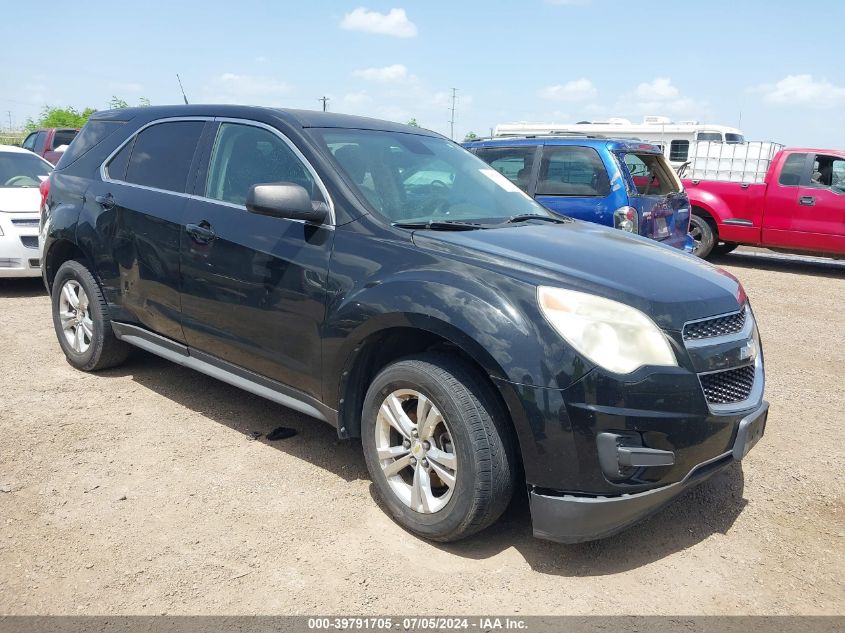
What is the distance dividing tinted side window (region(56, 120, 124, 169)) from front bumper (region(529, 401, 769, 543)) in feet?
12.7

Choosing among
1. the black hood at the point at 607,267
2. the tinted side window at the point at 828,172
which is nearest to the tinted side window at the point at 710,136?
the tinted side window at the point at 828,172

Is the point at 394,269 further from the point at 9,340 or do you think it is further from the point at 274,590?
the point at 9,340

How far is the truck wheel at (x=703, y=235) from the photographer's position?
11391 millimetres

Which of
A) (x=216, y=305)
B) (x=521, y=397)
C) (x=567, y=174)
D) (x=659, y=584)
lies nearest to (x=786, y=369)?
(x=567, y=174)

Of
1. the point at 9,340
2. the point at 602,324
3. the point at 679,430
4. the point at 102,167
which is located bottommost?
the point at 9,340

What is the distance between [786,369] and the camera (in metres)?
5.74

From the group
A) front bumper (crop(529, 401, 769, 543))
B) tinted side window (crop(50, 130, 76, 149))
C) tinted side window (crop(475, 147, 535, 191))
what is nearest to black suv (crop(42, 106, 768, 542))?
front bumper (crop(529, 401, 769, 543))

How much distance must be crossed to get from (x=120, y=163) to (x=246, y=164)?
1320 millimetres

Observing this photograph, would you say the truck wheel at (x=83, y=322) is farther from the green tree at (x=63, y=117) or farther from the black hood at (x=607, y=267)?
the green tree at (x=63, y=117)

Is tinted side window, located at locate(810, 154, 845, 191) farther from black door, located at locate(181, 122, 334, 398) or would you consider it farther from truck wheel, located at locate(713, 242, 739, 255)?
black door, located at locate(181, 122, 334, 398)

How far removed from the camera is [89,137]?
5.04m

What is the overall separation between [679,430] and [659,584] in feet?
2.17

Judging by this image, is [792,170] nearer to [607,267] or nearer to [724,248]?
[724,248]

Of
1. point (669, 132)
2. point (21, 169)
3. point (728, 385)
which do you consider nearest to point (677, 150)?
point (669, 132)
